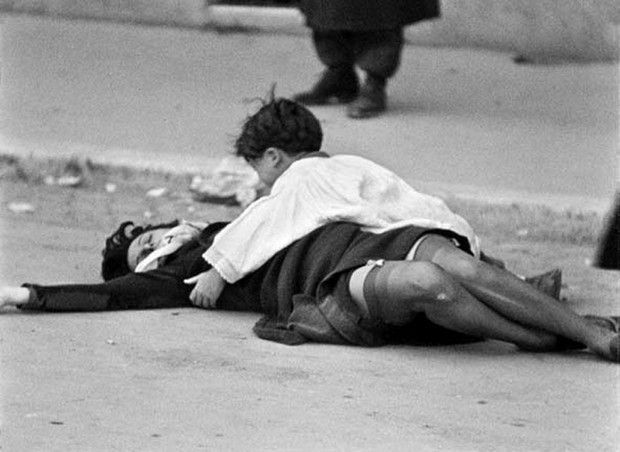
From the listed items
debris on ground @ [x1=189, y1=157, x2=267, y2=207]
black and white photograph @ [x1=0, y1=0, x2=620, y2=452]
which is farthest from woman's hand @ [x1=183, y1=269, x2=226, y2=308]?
debris on ground @ [x1=189, y1=157, x2=267, y2=207]

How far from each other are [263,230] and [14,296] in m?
0.83

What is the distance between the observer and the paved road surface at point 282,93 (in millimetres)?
8797

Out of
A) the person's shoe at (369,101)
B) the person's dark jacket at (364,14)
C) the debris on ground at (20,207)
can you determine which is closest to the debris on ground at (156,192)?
the debris on ground at (20,207)

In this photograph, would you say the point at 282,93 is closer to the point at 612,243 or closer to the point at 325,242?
the point at 325,242

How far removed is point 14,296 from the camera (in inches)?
244

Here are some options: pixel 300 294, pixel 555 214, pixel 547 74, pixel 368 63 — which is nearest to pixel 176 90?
pixel 368 63

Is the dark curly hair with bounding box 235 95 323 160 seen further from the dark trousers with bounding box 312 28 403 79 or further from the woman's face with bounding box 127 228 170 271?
the dark trousers with bounding box 312 28 403 79

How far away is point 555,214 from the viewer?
7.99m

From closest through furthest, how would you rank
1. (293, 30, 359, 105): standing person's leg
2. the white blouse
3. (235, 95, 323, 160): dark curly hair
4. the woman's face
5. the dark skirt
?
the dark skirt → the white blouse → (235, 95, 323, 160): dark curly hair → the woman's face → (293, 30, 359, 105): standing person's leg

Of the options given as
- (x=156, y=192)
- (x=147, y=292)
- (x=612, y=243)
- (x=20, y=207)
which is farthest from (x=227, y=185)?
(x=612, y=243)

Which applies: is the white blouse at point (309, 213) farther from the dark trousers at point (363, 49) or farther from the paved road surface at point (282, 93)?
the dark trousers at point (363, 49)

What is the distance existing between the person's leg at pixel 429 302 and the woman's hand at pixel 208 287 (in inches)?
24.6

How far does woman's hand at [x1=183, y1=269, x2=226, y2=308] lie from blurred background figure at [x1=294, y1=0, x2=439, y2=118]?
11.0 ft

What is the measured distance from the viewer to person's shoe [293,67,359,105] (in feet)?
32.0
